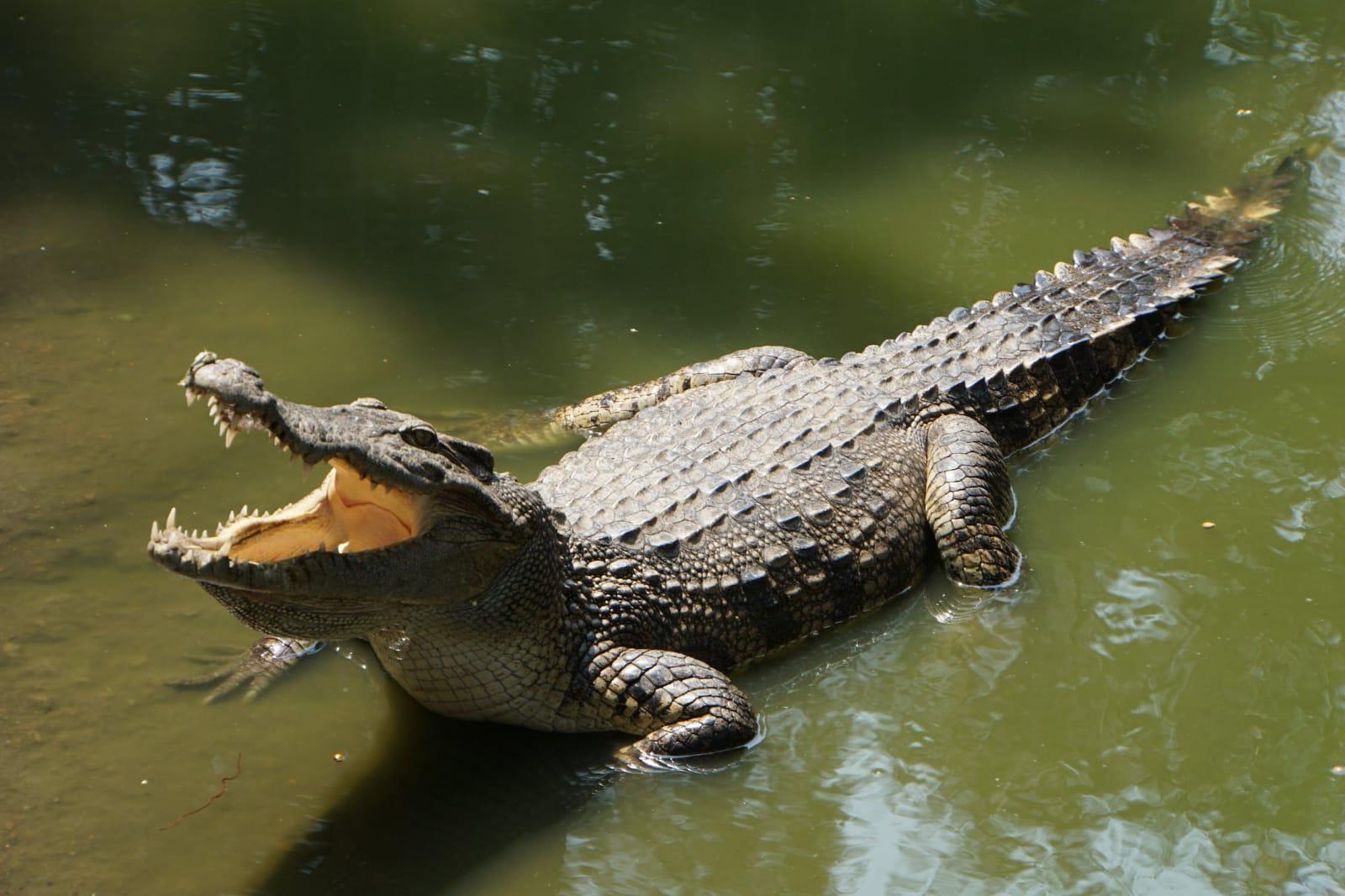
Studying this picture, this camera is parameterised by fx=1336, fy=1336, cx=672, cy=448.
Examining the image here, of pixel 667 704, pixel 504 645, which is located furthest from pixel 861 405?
pixel 504 645

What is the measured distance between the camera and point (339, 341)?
623 centimetres

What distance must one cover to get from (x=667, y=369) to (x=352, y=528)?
2438mm

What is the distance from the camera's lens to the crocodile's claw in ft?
14.5

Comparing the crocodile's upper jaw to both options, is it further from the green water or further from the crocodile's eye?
the green water

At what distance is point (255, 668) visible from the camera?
451 centimetres

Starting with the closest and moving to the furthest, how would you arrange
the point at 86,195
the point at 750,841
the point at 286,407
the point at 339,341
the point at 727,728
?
the point at 286,407 < the point at 750,841 < the point at 727,728 < the point at 339,341 < the point at 86,195

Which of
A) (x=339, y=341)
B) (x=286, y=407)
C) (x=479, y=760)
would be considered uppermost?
(x=286, y=407)

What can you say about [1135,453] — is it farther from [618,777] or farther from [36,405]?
[36,405]

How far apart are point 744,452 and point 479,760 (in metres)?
1.53

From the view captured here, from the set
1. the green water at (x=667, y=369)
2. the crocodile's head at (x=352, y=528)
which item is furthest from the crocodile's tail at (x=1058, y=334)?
the crocodile's head at (x=352, y=528)

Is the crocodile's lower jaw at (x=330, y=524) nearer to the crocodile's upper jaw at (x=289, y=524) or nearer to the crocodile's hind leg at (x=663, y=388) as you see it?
the crocodile's upper jaw at (x=289, y=524)

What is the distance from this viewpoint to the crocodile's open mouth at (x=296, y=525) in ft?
11.3

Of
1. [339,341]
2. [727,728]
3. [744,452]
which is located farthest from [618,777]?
[339,341]

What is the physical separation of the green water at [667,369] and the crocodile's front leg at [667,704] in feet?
0.37
